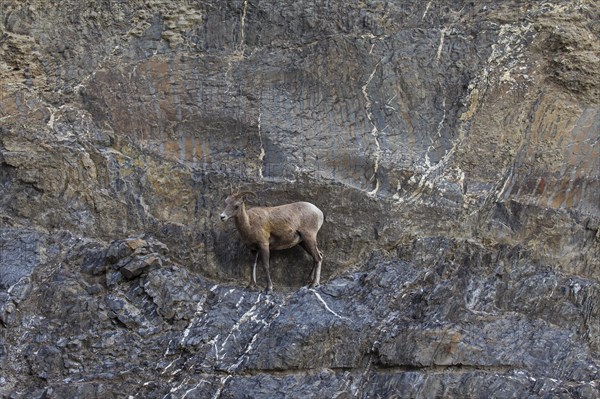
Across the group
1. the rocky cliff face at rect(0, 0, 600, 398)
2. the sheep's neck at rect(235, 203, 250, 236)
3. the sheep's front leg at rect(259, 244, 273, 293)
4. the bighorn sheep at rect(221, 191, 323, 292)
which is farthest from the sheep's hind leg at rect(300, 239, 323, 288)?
the sheep's neck at rect(235, 203, 250, 236)

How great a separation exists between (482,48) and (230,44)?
2.89 metres

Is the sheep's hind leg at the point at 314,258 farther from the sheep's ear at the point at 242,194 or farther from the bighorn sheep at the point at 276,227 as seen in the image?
the sheep's ear at the point at 242,194

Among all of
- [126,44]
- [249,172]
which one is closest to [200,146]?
[249,172]

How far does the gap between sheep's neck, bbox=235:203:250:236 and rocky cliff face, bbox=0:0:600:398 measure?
20.0 inches

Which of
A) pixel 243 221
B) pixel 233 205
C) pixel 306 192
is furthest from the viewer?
pixel 306 192

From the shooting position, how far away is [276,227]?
13375 mm

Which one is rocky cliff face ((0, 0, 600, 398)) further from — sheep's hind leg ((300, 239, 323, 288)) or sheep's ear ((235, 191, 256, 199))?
sheep's ear ((235, 191, 256, 199))

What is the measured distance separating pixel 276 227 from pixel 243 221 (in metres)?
0.37

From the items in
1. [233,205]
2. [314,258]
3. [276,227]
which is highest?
[233,205]

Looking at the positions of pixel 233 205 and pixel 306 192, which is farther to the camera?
pixel 306 192

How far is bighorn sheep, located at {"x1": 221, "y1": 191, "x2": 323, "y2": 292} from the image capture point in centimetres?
1326

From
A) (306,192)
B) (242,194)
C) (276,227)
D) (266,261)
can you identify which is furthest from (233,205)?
(306,192)

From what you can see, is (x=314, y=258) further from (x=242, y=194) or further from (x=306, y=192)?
(x=242, y=194)

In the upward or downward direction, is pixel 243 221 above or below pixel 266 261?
above
